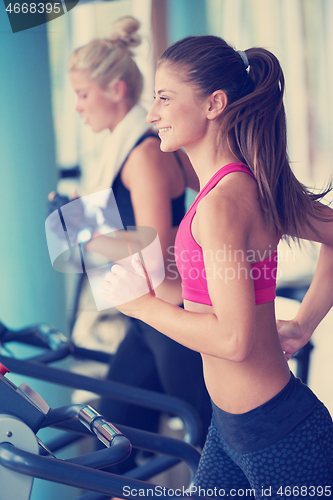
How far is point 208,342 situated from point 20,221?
1.37 meters

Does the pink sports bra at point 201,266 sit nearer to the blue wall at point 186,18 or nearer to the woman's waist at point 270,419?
the woman's waist at point 270,419

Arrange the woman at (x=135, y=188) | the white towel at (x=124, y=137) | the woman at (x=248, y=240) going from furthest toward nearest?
the white towel at (x=124, y=137)
the woman at (x=135, y=188)
the woman at (x=248, y=240)

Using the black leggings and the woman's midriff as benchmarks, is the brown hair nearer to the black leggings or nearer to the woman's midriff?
the woman's midriff

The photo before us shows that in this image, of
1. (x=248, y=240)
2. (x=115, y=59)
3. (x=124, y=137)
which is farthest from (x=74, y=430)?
(x=115, y=59)

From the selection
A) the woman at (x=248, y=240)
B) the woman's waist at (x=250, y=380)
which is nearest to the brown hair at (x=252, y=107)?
the woman at (x=248, y=240)

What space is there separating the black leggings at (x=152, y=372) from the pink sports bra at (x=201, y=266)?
567 millimetres

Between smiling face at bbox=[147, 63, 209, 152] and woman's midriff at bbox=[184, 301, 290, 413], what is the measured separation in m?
0.29

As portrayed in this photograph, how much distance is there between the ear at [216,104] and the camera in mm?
826

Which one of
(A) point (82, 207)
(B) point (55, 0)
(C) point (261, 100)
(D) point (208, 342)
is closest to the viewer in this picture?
(D) point (208, 342)

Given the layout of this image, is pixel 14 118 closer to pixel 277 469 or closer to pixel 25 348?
pixel 25 348

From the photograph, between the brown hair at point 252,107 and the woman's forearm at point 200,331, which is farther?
the brown hair at point 252,107

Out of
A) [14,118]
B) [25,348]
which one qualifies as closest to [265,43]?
[14,118]

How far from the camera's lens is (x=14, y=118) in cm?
187

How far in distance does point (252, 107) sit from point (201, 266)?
284mm
